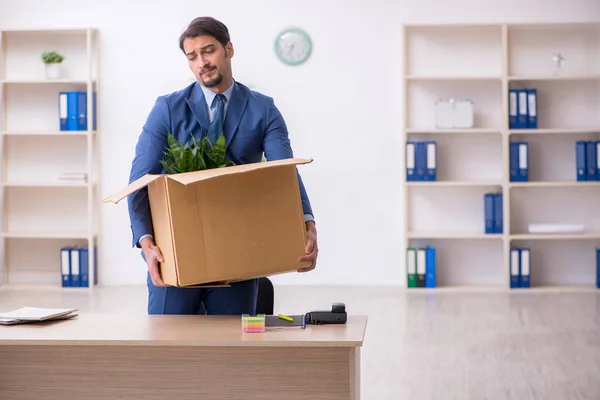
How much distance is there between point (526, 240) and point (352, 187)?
1.39m

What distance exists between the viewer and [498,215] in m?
7.08

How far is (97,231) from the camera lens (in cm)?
745

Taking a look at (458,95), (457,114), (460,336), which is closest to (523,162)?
(457,114)

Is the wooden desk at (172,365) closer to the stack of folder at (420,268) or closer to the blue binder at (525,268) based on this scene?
the stack of folder at (420,268)

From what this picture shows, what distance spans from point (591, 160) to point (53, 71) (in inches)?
160

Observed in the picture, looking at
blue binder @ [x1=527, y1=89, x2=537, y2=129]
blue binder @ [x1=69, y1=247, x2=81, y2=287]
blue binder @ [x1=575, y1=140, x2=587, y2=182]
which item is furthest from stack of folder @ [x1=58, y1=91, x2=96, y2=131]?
blue binder @ [x1=575, y1=140, x2=587, y2=182]

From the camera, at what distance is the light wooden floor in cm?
416

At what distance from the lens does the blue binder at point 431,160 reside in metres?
7.04

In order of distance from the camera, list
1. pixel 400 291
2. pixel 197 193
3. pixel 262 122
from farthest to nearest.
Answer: pixel 400 291, pixel 262 122, pixel 197 193

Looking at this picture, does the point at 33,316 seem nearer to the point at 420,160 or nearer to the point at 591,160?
the point at 420,160

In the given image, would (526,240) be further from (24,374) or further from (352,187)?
(24,374)

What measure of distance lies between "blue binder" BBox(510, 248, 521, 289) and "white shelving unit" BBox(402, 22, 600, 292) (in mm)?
108

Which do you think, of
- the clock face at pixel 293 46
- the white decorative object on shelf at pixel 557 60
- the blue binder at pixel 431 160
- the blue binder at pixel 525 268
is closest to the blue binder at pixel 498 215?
the blue binder at pixel 525 268

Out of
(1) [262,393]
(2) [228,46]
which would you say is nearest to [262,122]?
(2) [228,46]
